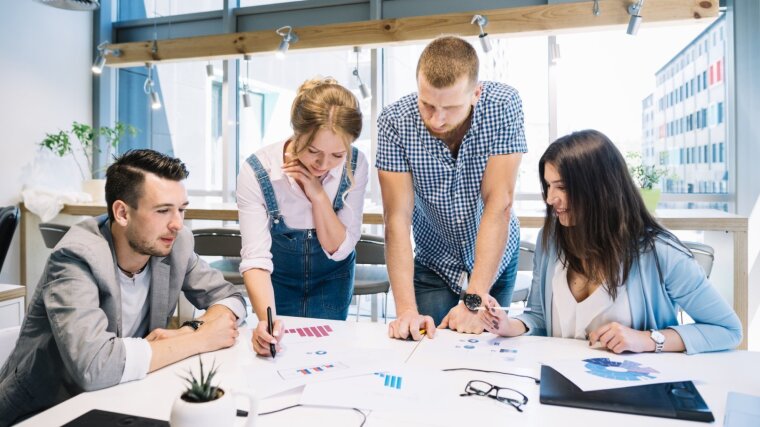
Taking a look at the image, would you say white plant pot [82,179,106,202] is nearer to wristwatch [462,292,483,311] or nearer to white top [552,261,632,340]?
wristwatch [462,292,483,311]

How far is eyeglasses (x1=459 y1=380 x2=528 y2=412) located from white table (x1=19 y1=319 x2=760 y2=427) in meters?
0.02

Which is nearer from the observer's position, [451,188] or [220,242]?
[451,188]

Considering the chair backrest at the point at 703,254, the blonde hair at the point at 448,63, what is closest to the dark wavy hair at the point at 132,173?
the blonde hair at the point at 448,63

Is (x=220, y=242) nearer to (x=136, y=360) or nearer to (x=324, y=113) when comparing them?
(x=324, y=113)

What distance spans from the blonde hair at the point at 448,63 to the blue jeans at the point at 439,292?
2.40 ft

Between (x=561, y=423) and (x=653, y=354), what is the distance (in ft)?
1.67

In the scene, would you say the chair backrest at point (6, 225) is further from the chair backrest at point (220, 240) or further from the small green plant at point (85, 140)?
the small green plant at point (85, 140)

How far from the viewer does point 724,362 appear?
1.34 m

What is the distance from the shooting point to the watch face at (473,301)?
63.4 inches

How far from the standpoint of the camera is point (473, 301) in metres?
A: 1.62

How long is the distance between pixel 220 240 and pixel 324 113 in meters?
1.64

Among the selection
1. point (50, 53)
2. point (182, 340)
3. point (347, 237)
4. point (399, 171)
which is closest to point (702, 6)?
point (399, 171)

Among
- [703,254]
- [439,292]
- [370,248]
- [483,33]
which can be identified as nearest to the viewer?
[439,292]

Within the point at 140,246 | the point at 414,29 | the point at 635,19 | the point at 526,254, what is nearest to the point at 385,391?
the point at 140,246
